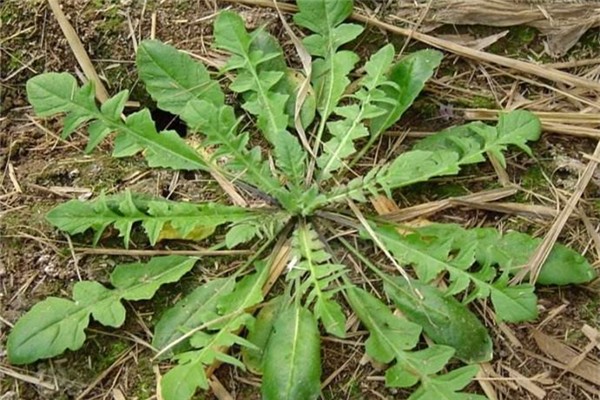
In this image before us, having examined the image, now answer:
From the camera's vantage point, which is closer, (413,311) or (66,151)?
(413,311)

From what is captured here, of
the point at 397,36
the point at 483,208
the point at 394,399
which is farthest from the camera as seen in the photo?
the point at 397,36

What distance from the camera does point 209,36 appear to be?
2.28 meters

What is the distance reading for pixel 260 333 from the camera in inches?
79.6

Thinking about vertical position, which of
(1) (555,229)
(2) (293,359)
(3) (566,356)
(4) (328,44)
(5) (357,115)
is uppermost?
(4) (328,44)

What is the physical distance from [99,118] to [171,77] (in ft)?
0.64

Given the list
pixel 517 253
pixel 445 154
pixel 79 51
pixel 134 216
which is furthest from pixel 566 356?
pixel 79 51

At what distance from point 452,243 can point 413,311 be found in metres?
0.18

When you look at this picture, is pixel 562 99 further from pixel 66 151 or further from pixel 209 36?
pixel 66 151

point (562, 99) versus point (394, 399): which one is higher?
point (562, 99)

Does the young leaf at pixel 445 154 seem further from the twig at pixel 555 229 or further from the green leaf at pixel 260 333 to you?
the green leaf at pixel 260 333

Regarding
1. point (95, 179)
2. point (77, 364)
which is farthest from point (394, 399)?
point (95, 179)

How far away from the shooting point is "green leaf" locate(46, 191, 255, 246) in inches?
79.7

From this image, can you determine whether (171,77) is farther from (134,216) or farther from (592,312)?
(592,312)

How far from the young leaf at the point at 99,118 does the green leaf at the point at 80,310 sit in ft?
0.81
